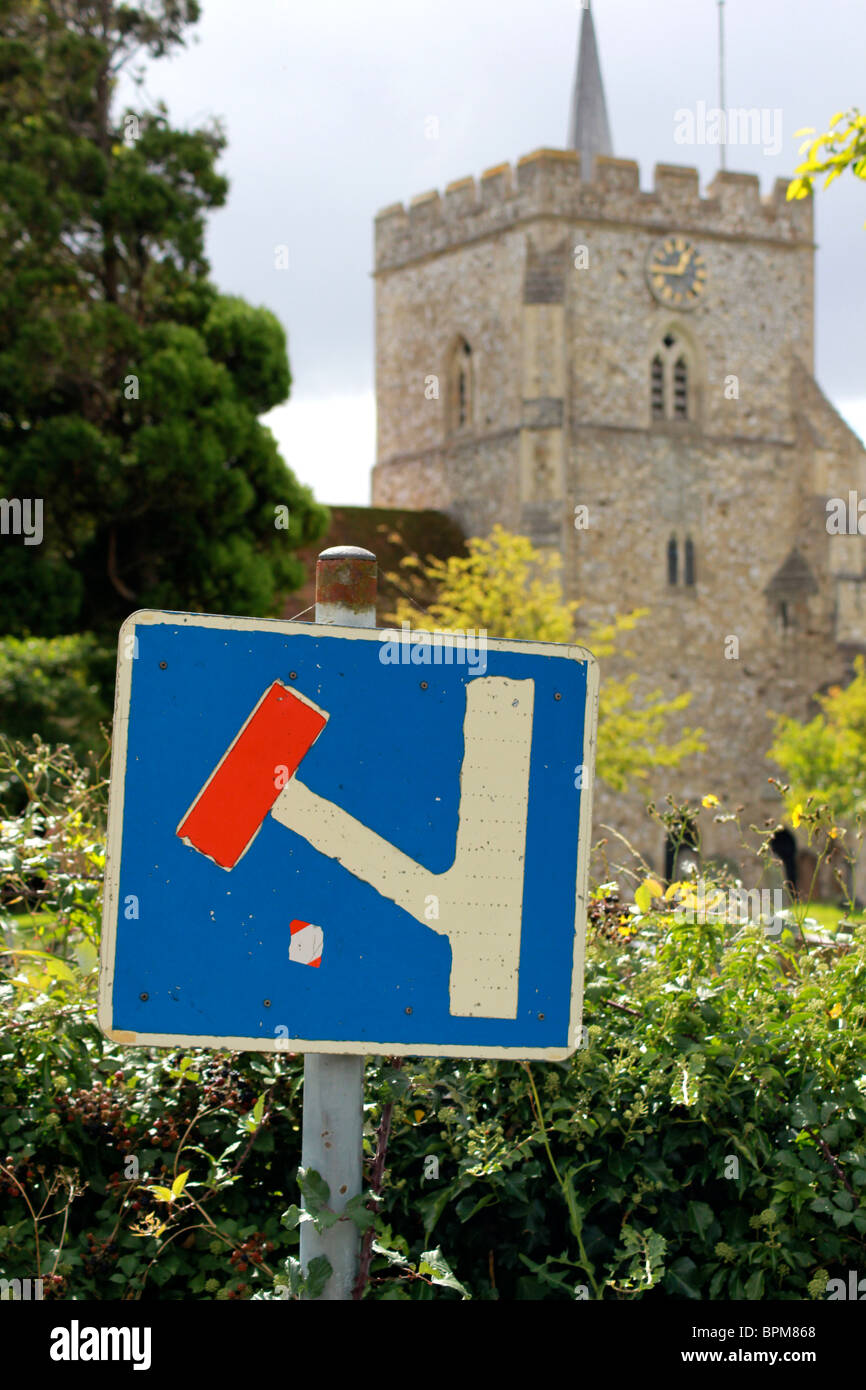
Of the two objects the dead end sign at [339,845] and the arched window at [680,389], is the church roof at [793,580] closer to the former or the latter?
the arched window at [680,389]

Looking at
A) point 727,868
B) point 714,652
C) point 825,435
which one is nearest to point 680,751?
point 714,652

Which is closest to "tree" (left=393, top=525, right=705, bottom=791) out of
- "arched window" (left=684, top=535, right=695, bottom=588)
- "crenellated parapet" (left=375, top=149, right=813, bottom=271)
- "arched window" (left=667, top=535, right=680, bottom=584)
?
"arched window" (left=667, top=535, right=680, bottom=584)

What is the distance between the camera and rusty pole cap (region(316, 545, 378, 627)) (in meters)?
2.00

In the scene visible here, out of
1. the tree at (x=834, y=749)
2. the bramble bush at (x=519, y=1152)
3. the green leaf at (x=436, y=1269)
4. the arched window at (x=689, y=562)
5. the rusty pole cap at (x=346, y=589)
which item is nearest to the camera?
the rusty pole cap at (x=346, y=589)

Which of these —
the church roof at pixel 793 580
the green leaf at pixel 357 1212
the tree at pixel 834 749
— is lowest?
the green leaf at pixel 357 1212

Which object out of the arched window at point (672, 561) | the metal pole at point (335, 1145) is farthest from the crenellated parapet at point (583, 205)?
the metal pole at point (335, 1145)

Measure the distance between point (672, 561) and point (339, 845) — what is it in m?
30.0

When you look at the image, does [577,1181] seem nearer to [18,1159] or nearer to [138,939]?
[18,1159]

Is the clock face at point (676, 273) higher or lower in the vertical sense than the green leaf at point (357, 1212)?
higher

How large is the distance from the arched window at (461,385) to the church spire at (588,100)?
31.0ft

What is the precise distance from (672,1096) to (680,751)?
26.2 m

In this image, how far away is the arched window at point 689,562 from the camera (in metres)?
31.4

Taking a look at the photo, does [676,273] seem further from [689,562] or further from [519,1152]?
[519,1152]

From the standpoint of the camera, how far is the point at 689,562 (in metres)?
31.5
